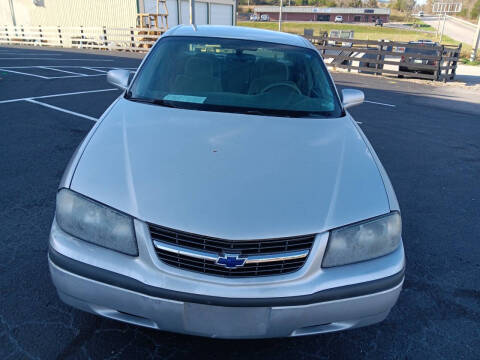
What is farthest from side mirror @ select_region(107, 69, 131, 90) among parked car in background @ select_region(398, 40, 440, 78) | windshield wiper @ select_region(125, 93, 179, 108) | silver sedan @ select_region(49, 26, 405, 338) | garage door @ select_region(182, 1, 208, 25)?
garage door @ select_region(182, 1, 208, 25)

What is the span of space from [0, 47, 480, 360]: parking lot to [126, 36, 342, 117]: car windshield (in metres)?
1.41

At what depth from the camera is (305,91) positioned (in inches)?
124

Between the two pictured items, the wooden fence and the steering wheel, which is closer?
the steering wheel

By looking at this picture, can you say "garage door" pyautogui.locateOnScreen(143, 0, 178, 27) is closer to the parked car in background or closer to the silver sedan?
the parked car in background

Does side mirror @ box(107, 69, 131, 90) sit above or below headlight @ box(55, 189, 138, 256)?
above

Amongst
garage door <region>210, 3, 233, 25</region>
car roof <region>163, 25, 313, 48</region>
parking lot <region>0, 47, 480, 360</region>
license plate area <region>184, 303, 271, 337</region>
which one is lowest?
parking lot <region>0, 47, 480, 360</region>

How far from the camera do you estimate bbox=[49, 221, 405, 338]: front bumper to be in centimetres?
163

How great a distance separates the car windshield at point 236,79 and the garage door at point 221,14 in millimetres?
31456

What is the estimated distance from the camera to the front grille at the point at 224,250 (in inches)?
65.4

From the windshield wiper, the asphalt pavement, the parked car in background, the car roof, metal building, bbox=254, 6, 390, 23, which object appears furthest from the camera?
→ metal building, bbox=254, 6, 390, 23

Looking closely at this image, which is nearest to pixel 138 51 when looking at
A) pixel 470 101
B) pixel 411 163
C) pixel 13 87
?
pixel 13 87

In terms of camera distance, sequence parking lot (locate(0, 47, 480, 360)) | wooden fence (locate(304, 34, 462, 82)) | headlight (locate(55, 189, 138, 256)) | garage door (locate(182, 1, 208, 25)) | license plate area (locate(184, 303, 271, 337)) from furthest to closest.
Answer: garage door (locate(182, 1, 208, 25)) → wooden fence (locate(304, 34, 462, 82)) → parking lot (locate(0, 47, 480, 360)) → headlight (locate(55, 189, 138, 256)) → license plate area (locate(184, 303, 271, 337))

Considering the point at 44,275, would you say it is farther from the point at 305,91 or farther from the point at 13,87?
the point at 13,87

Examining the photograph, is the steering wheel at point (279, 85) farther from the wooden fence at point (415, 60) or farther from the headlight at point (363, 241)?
the wooden fence at point (415, 60)
